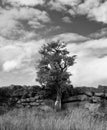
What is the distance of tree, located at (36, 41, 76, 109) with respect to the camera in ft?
49.9

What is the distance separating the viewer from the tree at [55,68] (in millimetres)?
15195

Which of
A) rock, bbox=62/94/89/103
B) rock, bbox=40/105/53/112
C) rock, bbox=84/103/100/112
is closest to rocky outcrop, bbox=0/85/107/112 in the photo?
rock, bbox=62/94/89/103

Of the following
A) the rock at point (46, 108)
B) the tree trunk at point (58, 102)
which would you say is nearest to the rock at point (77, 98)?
the tree trunk at point (58, 102)

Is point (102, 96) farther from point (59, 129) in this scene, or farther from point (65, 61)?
point (59, 129)

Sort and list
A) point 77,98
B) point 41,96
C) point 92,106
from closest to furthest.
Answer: point 92,106 → point 41,96 → point 77,98

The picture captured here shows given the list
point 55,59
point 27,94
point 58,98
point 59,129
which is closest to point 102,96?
point 58,98

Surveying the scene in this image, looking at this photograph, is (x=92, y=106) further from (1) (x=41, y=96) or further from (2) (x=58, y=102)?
(1) (x=41, y=96)

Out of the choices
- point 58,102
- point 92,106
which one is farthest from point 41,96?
point 92,106

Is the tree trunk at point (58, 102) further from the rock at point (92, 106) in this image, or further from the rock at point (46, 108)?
the rock at point (92, 106)

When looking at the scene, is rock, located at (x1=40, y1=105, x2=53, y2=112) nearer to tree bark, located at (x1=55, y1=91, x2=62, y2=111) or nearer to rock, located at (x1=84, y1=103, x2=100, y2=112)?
tree bark, located at (x1=55, y1=91, x2=62, y2=111)

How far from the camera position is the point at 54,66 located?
15781mm

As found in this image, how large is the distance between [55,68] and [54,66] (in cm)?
16

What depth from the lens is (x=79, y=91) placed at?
1562 centimetres

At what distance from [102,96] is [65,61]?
3555mm
